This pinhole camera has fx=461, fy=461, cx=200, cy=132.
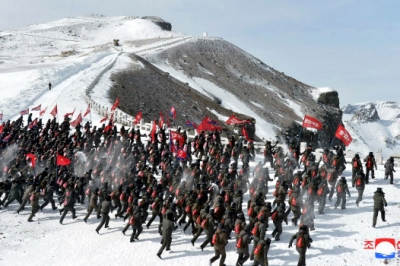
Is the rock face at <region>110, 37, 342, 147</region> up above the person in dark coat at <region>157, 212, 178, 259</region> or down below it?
above

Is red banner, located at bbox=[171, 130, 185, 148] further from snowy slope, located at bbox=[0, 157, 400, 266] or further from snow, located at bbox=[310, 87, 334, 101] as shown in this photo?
snow, located at bbox=[310, 87, 334, 101]

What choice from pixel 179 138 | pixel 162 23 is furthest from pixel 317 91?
pixel 179 138

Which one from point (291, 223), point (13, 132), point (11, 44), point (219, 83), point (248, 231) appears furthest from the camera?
point (11, 44)

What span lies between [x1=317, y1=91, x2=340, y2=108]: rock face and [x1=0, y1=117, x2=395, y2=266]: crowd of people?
286ft

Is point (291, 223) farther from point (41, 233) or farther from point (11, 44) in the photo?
point (11, 44)

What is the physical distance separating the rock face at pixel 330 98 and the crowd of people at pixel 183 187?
8703 centimetres

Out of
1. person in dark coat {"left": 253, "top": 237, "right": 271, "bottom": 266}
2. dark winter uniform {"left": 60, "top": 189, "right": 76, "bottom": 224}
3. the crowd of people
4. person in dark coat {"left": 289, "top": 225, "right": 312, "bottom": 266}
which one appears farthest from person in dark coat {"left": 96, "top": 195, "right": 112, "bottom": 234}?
person in dark coat {"left": 289, "top": 225, "right": 312, "bottom": 266}

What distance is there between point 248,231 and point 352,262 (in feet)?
11.5

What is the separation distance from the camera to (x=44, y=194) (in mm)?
19578

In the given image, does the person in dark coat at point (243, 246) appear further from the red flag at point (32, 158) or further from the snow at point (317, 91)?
the snow at point (317, 91)

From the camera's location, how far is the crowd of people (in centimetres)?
1535

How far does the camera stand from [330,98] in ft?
368

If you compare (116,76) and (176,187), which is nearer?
(176,187)

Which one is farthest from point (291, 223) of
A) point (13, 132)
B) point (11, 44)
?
point (11, 44)
